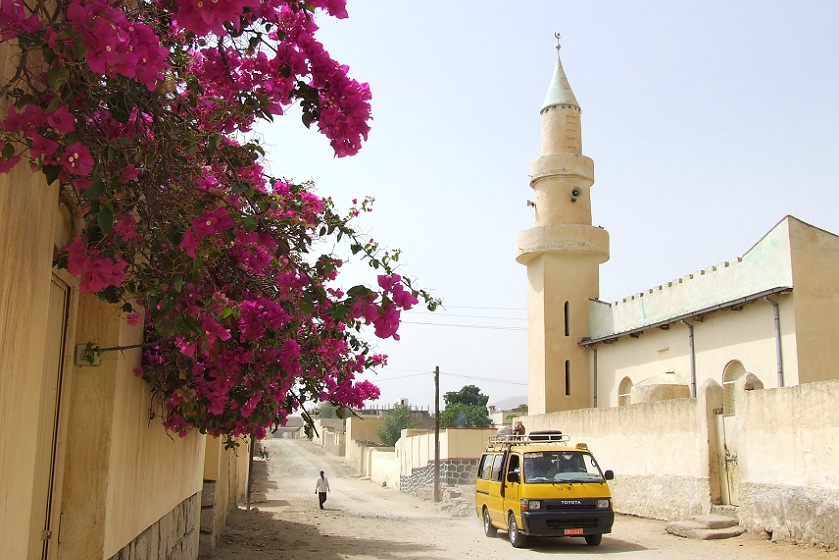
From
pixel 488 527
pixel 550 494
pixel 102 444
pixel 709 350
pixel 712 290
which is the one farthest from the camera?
pixel 712 290

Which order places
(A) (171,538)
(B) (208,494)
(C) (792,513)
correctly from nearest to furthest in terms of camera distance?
1. (A) (171,538)
2. (C) (792,513)
3. (B) (208,494)

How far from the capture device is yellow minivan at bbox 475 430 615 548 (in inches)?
589

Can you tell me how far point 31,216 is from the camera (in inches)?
150

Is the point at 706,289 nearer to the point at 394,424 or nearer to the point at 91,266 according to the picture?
the point at 91,266

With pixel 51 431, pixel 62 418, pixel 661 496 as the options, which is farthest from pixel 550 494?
pixel 51 431

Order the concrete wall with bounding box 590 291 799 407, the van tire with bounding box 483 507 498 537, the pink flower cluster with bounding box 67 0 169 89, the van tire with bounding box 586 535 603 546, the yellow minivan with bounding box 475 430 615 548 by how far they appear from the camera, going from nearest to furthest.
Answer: the pink flower cluster with bounding box 67 0 169 89
the yellow minivan with bounding box 475 430 615 548
the van tire with bounding box 586 535 603 546
the van tire with bounding box 483 507 498 537
the concrete wall with bounding box 590 291 799 407

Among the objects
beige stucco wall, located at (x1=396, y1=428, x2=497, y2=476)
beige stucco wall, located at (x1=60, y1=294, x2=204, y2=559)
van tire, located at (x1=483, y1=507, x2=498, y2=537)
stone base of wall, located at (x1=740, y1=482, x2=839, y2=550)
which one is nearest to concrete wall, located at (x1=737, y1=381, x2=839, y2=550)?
stone base of wall, located at (x1=740, y1=482, x2=839, y2=550)

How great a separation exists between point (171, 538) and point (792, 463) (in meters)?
10.8

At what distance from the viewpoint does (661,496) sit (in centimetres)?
1973

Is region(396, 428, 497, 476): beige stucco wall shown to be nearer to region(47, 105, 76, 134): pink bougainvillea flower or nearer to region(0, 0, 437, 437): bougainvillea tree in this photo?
region(0, 0, 437, 437): bougainvillea tree

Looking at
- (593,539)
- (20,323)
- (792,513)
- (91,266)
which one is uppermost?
(91,266)

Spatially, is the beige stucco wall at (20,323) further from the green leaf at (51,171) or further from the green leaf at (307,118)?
the green leaf at (307,118)

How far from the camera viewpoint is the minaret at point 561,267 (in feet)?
104

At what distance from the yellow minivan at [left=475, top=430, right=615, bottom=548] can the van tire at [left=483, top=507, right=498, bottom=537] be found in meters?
0.49
